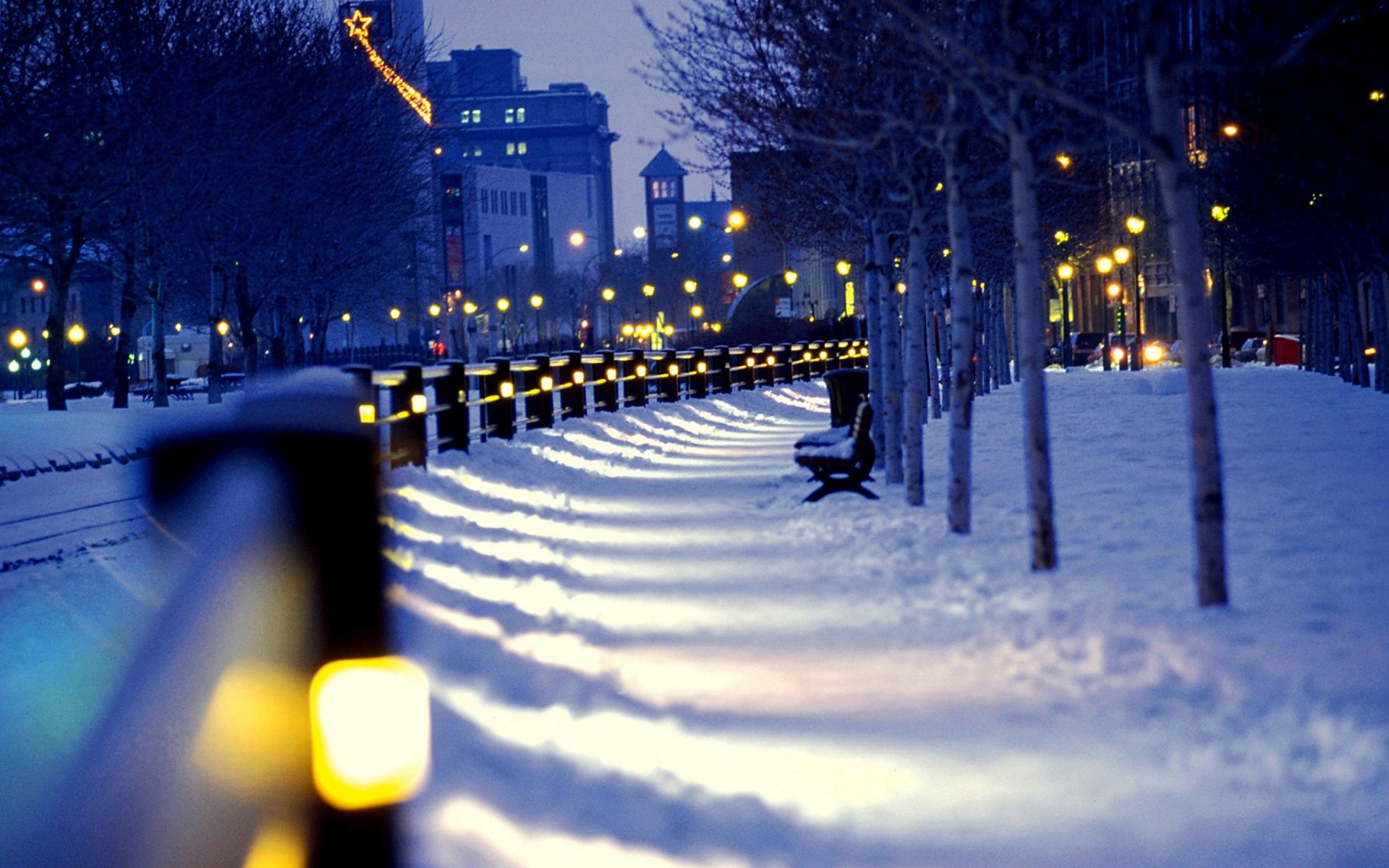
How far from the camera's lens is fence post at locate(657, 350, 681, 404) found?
39219 mm

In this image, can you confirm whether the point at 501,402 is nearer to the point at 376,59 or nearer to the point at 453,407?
the point at 453,407

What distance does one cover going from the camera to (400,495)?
16.3 meters

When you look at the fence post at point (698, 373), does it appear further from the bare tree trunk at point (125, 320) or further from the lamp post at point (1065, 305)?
the lamp post at point (1065, 305)

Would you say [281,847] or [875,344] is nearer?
[281,847]

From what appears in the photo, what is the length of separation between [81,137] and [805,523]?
18.2 meters

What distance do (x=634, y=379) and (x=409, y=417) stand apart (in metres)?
16.9

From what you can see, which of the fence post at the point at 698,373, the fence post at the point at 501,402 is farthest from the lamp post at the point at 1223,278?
the fence post at the point at 501,402

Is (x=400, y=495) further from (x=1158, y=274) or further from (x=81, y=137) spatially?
(x=1158, y=274)

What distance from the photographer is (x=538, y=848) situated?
216 inches

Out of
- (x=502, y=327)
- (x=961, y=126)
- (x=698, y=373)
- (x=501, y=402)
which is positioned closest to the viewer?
(x=961, y=126)

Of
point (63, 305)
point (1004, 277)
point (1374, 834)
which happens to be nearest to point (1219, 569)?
point (1374, 834)

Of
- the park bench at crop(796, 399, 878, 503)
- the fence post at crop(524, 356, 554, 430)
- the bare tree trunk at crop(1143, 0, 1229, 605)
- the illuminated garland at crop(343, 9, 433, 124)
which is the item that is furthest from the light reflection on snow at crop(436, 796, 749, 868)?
the illuminated garland at crop(343, 9, 433, 124)

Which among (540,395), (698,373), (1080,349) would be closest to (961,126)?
(540,395)

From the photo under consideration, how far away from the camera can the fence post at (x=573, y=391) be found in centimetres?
2994
